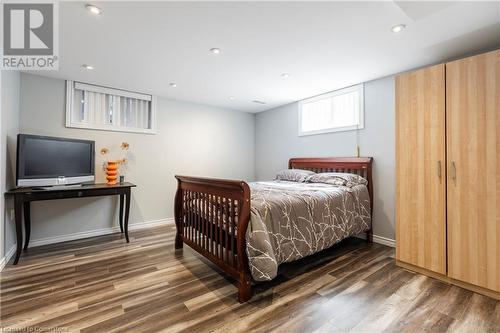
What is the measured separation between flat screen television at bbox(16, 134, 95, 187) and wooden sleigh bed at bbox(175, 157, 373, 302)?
1.44 meters

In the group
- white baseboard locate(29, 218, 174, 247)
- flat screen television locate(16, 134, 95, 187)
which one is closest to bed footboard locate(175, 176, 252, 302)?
white baseboard locate(29, 218, 174, 247)

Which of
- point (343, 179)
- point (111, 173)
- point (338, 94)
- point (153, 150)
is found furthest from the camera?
point (153, 150)

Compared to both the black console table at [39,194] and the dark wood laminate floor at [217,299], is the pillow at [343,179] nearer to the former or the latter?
the dark wood laminate floor at [217,299]

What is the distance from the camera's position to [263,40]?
7.35 ft

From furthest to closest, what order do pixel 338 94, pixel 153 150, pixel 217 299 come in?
pixel 153 150
pixel 338 94
pixel 217 299

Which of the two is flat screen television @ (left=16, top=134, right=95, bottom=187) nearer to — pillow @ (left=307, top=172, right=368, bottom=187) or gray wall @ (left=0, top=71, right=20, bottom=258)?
gray wall @ (left=0, top=71, right=20, bottom=258)

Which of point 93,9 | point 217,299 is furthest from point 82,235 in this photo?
point 93,9

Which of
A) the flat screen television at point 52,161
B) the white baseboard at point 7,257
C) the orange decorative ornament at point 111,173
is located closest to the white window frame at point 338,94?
the orange decorative ornament at point 111,173

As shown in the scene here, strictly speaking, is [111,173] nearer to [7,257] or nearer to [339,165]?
[7,257]

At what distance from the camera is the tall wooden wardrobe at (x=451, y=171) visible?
6.25 feet

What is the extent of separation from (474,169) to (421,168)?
0.38m

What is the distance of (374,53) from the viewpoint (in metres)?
2.51

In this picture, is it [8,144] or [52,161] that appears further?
[52,161]

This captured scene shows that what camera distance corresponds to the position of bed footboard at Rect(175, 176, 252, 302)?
1.86 meters
